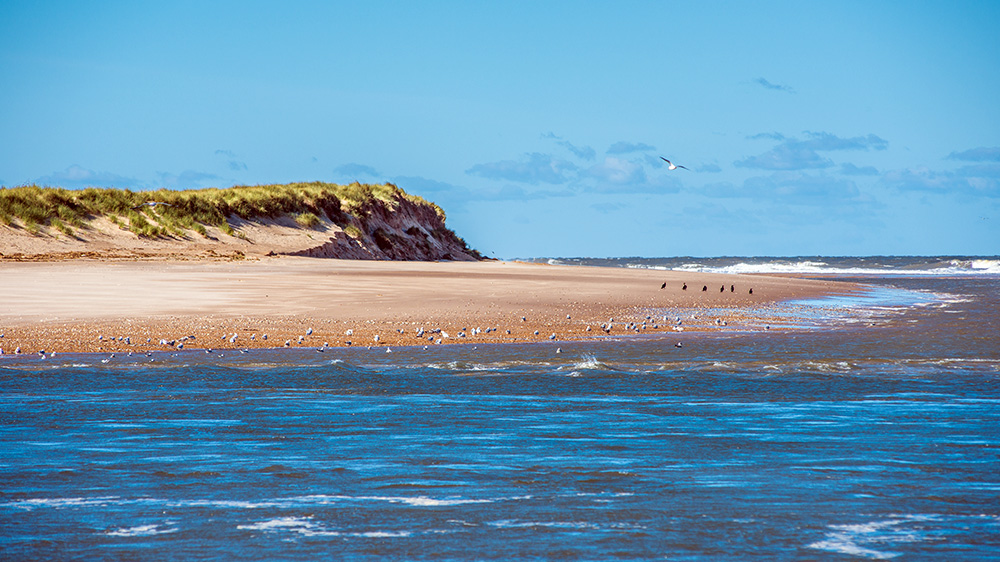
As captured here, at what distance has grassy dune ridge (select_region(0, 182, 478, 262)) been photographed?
2908 cm

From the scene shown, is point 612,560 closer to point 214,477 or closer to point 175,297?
point 214,477

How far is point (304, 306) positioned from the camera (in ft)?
52.5

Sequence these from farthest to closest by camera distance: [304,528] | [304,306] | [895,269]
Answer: [895,269]
[304,306]
[304,528]

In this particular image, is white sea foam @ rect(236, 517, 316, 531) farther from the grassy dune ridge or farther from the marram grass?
the marram grass

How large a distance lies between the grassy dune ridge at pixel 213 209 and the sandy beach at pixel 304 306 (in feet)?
22.6

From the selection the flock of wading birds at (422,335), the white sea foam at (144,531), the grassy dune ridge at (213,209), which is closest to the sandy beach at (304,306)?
the flock of wading birds at (422,335)

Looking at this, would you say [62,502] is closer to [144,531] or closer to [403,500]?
[144,531]

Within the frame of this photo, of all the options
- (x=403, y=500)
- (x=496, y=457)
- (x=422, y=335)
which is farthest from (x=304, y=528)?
(x=422, y=335)

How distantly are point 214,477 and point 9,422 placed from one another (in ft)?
9.16

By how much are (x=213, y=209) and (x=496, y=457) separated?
98.7 ft

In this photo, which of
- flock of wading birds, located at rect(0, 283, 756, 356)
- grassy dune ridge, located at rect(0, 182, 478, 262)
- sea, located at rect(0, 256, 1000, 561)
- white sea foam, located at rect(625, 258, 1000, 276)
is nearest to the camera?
sea, located at rect(0, 256, 1000, 561)

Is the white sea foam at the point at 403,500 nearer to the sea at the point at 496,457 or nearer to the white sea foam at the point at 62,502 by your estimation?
the sea at the point at 496,457

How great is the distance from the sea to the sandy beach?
132 cm

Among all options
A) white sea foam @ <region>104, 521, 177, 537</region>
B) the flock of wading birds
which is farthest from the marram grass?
white sea foam @ <region>104, 521, 177, 537</region>
